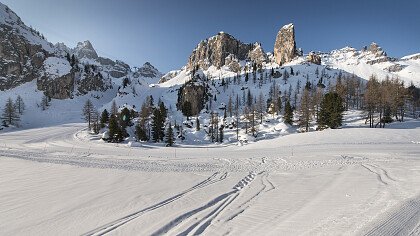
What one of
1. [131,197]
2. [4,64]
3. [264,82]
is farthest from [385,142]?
[4,64]

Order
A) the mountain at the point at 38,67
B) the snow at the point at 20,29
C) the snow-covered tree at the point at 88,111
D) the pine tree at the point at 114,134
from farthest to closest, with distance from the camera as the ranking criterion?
1. the snow at the point at 20,29
2. the mountain at the point at 38,67
3. the snow-covered tree at the point at 88,111
4. the pine tree at the point at 114,134

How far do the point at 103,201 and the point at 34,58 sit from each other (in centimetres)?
19954

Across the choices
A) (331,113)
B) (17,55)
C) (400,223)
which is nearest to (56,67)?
(17,55)

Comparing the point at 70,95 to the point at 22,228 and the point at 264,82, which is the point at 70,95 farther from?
the point at 22,228

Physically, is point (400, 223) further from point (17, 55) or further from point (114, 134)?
point (17, 55)

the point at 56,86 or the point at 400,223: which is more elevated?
the point at 56,86

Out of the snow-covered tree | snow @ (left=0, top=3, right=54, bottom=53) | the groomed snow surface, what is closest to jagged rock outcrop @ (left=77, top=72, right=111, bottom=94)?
snow @ (left=0, top=3, right=54, bottom=53)

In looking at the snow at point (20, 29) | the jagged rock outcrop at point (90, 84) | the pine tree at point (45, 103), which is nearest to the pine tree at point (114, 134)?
the pine tree at point (45, 103)

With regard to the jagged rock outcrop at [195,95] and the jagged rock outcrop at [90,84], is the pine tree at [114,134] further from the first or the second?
the jagged rock outcrop at [90,84]

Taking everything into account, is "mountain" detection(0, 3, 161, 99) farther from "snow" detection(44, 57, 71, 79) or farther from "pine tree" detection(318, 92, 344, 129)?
"pine tree" detection(318, 92, 344, 129)

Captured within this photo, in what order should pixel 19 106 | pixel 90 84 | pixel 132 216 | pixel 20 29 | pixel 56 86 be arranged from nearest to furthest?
pixel 132 216
pixel 19 106
pixel 56 86
pixel 90 84
pixel 20 29

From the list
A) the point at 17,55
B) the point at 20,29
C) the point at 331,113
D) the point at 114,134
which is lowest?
the point at 114,134

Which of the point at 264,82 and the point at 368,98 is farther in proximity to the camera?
the point at 264,82

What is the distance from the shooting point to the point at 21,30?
626ft
